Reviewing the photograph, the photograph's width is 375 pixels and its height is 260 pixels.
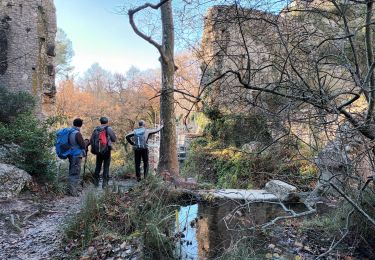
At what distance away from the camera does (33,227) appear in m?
5.77

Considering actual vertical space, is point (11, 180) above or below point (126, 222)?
above

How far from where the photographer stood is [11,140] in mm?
8539

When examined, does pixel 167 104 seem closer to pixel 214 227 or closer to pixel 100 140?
pixel 100 140

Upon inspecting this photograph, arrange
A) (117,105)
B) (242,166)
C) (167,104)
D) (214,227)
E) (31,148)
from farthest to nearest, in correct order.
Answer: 1. (117,105)
2. (242,166)
3. (167,104)
4. (31,148)
5. (214,227)

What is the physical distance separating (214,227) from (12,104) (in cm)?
987

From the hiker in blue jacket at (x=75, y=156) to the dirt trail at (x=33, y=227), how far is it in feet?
2.19

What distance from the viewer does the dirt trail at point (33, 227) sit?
480 centimetres

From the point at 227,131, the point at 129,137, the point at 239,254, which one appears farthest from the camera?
the point at 227,131

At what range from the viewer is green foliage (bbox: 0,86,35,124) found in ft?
41.2

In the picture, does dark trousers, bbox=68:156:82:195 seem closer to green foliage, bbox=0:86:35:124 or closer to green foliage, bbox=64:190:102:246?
green foliage, bbox=64:190:102:246

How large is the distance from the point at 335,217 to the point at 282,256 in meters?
1.44

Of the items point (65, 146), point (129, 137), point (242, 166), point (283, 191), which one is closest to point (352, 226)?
point (283, 191)

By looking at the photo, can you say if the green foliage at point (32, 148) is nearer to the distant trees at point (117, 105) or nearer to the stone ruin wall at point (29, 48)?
the stone ruin wall at point (29, 48)

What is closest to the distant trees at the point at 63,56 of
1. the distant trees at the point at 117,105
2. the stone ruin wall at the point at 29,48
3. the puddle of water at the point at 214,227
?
the distant trees at the point at 117,105
